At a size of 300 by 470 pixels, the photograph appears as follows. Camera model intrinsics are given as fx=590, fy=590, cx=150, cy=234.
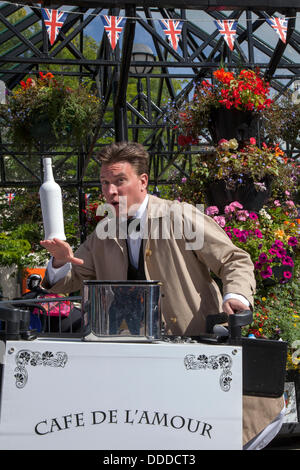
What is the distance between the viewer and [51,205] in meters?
2.00

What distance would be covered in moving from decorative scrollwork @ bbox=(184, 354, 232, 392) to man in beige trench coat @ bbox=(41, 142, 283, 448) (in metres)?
0.54

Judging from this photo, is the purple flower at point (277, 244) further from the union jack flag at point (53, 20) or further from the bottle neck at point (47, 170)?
the union jack flag at point (53, 20)

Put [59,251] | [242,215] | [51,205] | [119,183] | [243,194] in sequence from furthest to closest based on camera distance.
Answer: [243,194], [242,215], [119,183], [59,251], [51,205]

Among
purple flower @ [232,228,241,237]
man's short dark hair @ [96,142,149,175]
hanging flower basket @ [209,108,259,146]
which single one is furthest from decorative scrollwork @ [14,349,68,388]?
hanging flower basket @ [209,108,259,146]

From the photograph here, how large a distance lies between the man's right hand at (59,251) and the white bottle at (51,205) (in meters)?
0.02

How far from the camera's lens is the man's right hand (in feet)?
6.82

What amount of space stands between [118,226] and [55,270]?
13.1 inches

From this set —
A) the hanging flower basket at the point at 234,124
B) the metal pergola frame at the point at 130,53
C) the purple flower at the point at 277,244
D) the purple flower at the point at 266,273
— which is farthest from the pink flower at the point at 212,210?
the metal pergola frame at the point at 130,53

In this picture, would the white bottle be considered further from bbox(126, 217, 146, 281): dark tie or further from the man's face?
bbox(126, 217, 146, 281): dark tie

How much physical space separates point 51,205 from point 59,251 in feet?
0.77

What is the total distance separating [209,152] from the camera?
209 inches

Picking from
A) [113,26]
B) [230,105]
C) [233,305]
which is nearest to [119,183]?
[233,305]

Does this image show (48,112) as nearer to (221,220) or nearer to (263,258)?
(221,220)
